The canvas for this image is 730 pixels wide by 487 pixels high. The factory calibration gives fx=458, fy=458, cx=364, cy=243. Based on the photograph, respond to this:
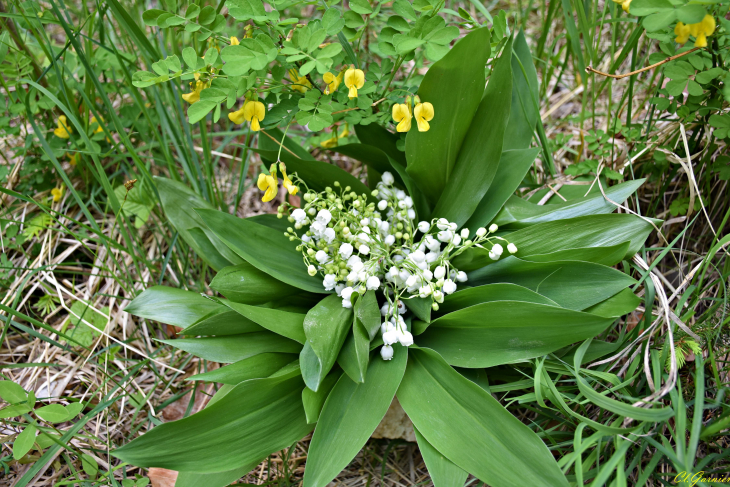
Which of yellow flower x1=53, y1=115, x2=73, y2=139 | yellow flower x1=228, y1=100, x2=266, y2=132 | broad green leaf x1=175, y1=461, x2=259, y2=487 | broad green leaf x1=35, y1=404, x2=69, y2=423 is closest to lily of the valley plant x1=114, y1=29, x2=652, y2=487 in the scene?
broad green leaf x1=175, y1=461, x2=259, y2=487

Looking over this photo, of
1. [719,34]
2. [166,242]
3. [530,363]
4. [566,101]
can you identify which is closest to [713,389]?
[530,363]

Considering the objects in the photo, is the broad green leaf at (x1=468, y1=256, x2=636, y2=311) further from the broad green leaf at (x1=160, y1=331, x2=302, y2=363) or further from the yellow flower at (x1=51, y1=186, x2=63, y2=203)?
the yellow flower at (x1=51, y1=186, x2=63, y2=203)

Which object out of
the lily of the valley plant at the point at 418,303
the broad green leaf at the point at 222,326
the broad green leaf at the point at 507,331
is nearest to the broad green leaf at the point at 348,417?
the lily of the valley plant at the point at 418,303

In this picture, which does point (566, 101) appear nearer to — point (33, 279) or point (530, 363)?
point (530, 363)

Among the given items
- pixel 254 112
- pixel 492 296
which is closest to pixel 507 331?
pixel 492 296

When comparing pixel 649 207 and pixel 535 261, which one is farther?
pixel 649 207

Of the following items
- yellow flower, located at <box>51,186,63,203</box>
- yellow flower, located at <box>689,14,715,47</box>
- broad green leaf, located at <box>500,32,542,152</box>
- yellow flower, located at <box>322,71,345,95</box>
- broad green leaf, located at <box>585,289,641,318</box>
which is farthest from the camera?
yellow flower, located at <box>51,186,63,203</box>

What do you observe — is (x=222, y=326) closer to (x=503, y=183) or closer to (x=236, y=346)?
(x=236, y=346)
